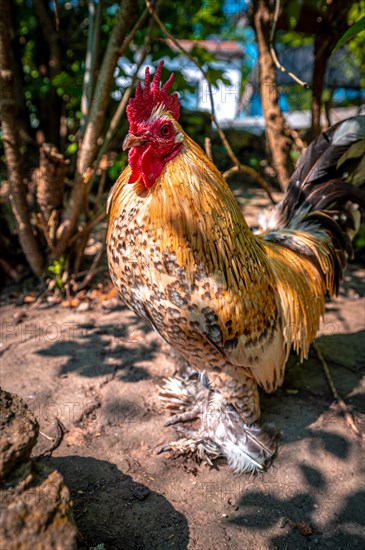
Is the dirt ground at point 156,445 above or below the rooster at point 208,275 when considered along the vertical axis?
below

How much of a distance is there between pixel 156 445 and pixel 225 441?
0.42 meters

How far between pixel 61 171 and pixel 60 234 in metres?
0.59

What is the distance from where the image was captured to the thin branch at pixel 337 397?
2.91 meters

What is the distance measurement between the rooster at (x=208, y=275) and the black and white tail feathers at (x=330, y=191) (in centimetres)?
2

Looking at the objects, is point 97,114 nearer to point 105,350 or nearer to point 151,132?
point 151,132

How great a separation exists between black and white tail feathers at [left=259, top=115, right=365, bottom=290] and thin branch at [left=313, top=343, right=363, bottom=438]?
2.40 ft

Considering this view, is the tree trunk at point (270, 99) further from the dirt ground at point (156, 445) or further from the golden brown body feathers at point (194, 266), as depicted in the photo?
the golden brown body feathers at point (194, 266)

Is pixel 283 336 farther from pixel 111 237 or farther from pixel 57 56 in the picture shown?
pixel 57 56

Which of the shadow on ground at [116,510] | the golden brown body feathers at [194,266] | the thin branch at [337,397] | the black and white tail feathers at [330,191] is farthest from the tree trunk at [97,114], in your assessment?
the thin branch at [337,397]

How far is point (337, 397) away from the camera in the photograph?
3.14 m

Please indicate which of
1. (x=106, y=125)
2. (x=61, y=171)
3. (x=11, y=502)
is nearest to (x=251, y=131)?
(x=106, y=125)

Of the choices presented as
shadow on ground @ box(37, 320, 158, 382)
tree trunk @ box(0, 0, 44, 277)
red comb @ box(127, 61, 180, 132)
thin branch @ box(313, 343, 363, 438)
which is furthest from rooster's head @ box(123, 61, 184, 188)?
thin branch @ box(313, 343, 363, 438)

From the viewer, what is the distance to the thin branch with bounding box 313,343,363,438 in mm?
2912

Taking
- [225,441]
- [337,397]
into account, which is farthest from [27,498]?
[337,397]
